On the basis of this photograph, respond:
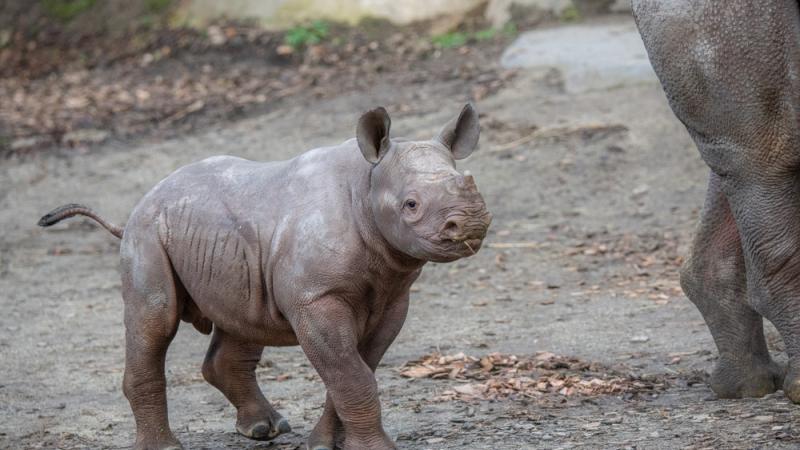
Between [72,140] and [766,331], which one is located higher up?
[766,331]

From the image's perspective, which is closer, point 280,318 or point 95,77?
point 280,318

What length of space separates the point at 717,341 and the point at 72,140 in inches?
344

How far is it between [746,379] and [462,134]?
71.5 inches

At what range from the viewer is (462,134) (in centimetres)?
483

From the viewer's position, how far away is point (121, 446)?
572 cm

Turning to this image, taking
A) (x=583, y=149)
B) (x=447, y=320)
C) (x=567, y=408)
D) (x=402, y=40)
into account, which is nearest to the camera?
(x=567, y=408)

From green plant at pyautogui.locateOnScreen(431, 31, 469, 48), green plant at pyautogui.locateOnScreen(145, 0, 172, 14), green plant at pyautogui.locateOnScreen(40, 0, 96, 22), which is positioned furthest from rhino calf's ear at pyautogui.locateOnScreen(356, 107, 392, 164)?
green plant at pyautogui.locateOnScreen(40, 0, 96, 22)

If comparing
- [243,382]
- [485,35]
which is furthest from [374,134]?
[485,35]

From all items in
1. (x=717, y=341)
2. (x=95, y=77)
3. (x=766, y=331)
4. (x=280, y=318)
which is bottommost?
(x=95, y=77)

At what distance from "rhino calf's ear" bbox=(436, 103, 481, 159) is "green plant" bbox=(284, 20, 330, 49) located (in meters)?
10.2

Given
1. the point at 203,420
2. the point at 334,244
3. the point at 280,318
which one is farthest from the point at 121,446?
the point at 334,244

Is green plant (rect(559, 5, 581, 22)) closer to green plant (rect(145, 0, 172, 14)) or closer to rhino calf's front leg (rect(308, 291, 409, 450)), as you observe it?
green plant (rect(145, 0, 172, 14))

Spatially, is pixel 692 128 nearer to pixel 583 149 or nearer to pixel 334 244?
pixel 334 244

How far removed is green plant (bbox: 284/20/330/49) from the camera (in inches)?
584
